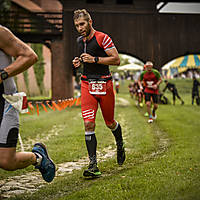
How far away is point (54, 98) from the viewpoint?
2519 cm

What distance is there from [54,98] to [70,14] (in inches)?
228

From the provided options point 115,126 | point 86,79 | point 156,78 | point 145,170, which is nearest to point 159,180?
point 145,170

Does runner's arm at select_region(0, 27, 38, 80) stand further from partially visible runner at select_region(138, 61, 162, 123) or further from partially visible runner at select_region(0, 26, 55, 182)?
partially visible runner at select_region(138, 61, 162, 123)

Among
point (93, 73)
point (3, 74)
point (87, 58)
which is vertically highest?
point (87, 58)

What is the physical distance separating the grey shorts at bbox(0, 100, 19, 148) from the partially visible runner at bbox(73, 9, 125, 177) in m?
1.57

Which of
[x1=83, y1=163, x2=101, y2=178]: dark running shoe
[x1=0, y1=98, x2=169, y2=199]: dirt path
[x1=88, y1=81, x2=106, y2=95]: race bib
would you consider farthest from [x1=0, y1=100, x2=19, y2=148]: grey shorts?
[x1=88, y1=81, x2=106, y2=95]: race bib

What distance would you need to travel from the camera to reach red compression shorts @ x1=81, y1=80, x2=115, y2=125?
16.8 feet

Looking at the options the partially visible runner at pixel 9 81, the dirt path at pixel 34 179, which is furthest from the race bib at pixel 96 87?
the partially visible runner at pixel 9 81

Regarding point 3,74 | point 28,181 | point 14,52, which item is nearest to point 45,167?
point 28,181

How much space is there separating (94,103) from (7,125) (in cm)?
183

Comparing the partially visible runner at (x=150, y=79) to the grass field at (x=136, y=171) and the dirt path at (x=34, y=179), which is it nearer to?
the grass field at (x=136, y=171)

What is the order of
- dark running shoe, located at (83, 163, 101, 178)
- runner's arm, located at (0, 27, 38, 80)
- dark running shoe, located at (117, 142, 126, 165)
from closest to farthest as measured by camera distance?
1. runner's arm, located at (0, 27, 38, 80)
2. dark running shoe, located at (83, 163, 101, 178)
3. dark running shoe, located at (117, 142, 126, 165)

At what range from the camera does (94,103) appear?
5.19 m

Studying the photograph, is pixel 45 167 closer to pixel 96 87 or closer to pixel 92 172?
pixel 92 172
